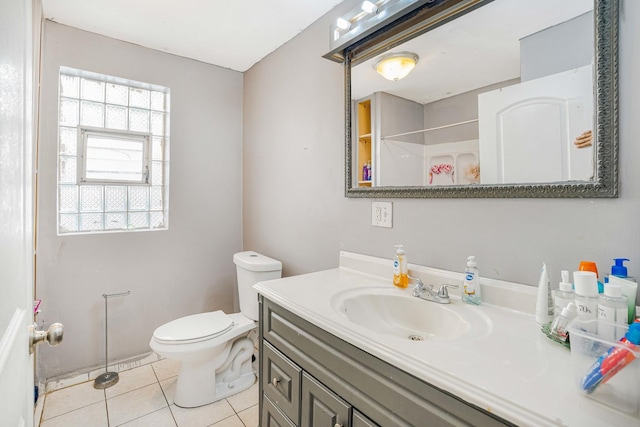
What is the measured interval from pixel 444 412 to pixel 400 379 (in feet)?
0.37

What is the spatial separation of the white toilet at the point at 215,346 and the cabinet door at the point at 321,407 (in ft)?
2.84

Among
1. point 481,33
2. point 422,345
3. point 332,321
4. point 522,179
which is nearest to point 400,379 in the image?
point 422,345

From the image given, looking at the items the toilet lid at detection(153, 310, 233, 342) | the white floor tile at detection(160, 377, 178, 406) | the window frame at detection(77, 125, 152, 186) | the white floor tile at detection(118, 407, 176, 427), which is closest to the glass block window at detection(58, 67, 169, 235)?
the window frame at detection(77, 125, 152, 186)

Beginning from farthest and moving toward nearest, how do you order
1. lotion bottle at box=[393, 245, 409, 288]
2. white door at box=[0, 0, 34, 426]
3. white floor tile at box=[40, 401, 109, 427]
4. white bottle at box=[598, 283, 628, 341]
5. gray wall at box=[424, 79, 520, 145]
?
white floor tile at box=[40, 401, 109, 427]
lotion bottle at box=[393, 245, 409, 288]
gray wall at box=[424, 79, 520, 145]
white bottle at box=[598, 283, 628, 341]
white door at box=[0, 0, 34, 426]

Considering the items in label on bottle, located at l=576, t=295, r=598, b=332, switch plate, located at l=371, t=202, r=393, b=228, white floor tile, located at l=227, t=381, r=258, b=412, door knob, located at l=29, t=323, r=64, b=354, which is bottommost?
white floor tile, located at l=227, t=381, r=258, b=412

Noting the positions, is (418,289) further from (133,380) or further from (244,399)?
(133,380)

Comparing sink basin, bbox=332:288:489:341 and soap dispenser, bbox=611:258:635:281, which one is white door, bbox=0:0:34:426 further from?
soap dispenser, bbox=611:258:635:281

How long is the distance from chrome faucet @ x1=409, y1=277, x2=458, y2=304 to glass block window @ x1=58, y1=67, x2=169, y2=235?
1.85 meters

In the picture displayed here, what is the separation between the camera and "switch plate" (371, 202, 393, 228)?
1.39 meters

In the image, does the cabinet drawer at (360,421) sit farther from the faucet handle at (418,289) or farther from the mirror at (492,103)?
the mirror at (492,103)

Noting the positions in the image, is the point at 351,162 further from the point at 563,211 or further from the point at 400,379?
the point at 400,379

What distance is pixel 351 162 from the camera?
156 cm

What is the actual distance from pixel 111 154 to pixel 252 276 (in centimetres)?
127

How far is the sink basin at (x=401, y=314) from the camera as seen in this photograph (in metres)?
1.00
